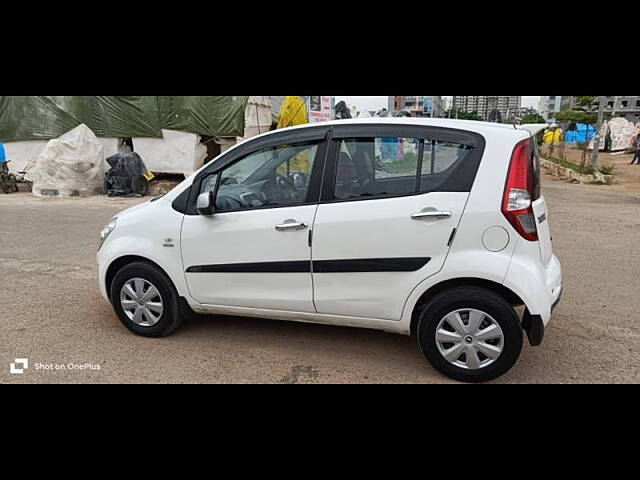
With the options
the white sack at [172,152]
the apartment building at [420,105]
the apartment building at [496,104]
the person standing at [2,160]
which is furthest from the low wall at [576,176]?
the person standing at [2,160]

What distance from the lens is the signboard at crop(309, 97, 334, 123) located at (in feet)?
50.1

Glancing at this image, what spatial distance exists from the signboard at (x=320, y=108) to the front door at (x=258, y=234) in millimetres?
11926

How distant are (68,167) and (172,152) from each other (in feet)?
9.23

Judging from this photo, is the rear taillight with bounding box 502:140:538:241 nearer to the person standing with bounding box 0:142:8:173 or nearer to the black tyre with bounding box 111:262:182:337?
the black tyre with bounding box 111:262:182:337

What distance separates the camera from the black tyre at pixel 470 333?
118 inches

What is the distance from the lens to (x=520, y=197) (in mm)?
2969

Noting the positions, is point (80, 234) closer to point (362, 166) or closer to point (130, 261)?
point (130, 261)

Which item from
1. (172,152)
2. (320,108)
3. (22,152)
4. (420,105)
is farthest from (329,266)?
(420,105)

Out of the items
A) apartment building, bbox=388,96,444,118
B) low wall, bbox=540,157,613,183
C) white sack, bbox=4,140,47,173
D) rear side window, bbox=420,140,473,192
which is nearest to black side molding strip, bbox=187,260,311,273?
rear side window, bbox=420,140,473,192

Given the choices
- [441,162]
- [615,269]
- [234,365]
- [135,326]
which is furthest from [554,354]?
[135,326]

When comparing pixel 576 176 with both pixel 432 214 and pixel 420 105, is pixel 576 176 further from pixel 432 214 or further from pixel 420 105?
pixel 432 214

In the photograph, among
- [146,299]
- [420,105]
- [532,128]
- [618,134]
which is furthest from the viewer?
[618,134]

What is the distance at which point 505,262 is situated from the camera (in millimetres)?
2959

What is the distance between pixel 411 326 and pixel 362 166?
3.94 feet
